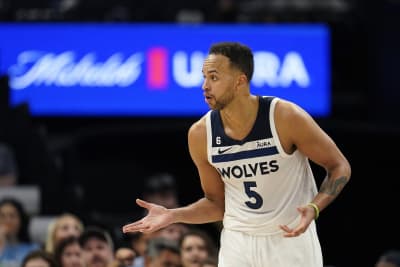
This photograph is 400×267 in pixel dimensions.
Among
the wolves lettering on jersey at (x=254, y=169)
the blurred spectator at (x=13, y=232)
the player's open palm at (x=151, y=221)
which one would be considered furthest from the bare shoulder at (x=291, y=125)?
the blurred spectator at (x=13, y=232)

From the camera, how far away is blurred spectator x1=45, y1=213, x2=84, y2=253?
9227 millimetres

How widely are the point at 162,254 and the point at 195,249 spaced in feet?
1.02

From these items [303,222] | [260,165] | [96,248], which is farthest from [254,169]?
[96,248]

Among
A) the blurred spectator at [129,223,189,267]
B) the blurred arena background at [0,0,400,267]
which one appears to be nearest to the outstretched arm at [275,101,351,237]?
the blurred spectator at [129,223,189,267]

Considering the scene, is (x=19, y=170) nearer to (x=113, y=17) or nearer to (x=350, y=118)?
(x=113, y=17)

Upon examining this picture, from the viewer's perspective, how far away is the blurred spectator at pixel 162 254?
823 cm

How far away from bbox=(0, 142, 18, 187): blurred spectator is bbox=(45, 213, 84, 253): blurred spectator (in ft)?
5.39

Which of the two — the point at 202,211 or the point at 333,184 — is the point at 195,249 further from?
the point at 333,184

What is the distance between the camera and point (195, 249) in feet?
26.7

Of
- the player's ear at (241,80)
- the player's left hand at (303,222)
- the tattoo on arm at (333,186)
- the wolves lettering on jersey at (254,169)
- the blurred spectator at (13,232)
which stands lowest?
the blurred spectator at (13,232)

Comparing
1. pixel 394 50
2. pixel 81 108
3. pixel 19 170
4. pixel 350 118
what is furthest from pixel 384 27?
pixel 19 170

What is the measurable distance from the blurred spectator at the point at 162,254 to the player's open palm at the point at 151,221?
2391 millimetres

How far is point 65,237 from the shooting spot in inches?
357

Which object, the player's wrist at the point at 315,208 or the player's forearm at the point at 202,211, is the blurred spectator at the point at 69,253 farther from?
the player's wrist at the point at 315,208
